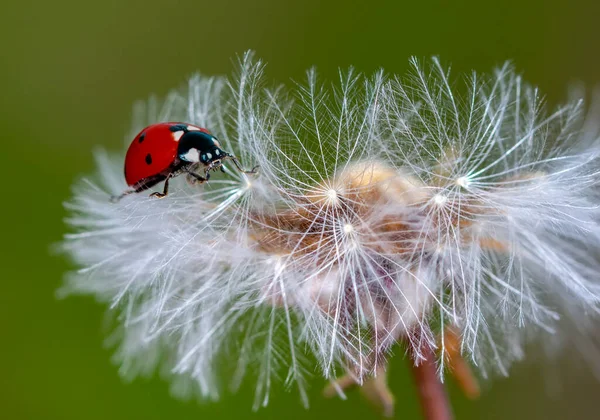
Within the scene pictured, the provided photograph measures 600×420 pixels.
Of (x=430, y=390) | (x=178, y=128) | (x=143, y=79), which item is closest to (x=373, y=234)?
(x=430, y=390)

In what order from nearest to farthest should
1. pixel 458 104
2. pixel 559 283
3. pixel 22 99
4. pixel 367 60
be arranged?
pixel 458 104 → pixel 559 283 → pixel 367 60 → pixel 22 99

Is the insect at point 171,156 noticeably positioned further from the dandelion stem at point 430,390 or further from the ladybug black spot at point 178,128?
the dandelion stem at point 430,390

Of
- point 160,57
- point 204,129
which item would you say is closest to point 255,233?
point 204,129

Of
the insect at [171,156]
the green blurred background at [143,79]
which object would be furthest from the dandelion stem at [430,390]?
the green blurred background at [143,79]

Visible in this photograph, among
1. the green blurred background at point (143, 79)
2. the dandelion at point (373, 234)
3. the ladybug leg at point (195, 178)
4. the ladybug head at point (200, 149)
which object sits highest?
the green blurred background at point (143, 79)

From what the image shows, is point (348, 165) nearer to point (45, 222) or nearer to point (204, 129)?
point (204, 129)

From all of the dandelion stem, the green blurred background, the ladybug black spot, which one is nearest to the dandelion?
the dandelion stem

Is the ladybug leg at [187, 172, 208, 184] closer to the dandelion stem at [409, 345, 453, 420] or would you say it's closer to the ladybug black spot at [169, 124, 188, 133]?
the ladybug black spot at [169, 124, 188, 133]

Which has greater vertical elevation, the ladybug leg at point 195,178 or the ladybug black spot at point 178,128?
the ladybug black spot at point 178,128
